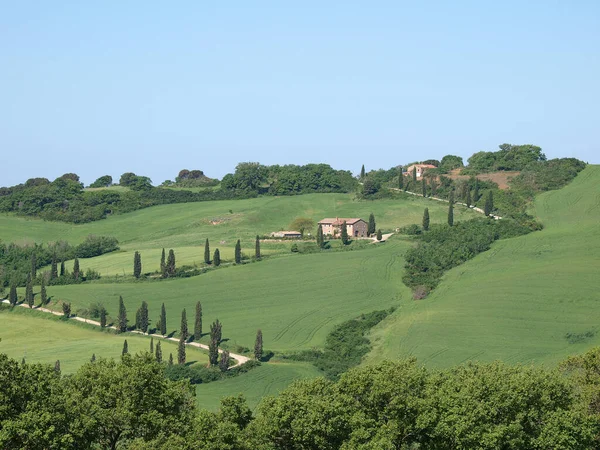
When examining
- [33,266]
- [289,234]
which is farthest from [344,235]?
[33,266]

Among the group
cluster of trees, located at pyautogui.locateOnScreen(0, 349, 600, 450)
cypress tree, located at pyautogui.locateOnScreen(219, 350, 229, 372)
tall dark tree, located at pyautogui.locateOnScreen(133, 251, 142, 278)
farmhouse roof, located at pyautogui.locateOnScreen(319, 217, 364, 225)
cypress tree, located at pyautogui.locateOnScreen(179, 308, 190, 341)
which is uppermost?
farmhouse roof, located at pyautogui.locateOnScreen(319, 217, 364, 225)

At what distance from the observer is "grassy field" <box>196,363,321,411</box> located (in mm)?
84037

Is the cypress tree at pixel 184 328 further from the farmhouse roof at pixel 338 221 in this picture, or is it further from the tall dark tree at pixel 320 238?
the farmhouse roof at pixel 338 221

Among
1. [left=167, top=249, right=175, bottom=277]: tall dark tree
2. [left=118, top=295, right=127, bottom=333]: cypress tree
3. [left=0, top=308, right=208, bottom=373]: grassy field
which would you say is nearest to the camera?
[left=0, top=308, right=208, bottom=373]: grassy field

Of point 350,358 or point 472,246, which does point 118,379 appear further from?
point 472,246

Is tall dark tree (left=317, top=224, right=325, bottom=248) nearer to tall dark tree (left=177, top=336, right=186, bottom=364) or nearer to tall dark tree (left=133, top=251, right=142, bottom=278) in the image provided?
tall dark tree (left=133, top=251, right=142, bottom=278)

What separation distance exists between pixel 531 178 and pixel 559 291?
2347 inches

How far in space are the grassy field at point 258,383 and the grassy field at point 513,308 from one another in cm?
761

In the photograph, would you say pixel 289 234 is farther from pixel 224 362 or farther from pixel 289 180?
pixel 224 362

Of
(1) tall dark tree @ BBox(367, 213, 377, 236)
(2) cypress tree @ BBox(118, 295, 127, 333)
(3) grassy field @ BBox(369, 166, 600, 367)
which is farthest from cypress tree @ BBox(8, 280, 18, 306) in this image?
(1) tall dark tree @ BBox(367, 213, 377, 236)

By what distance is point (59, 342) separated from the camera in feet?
342

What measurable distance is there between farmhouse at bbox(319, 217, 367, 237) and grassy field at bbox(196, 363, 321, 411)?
169 feet

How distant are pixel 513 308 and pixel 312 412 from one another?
5549 centimetres

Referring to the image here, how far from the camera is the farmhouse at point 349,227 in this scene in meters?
145
